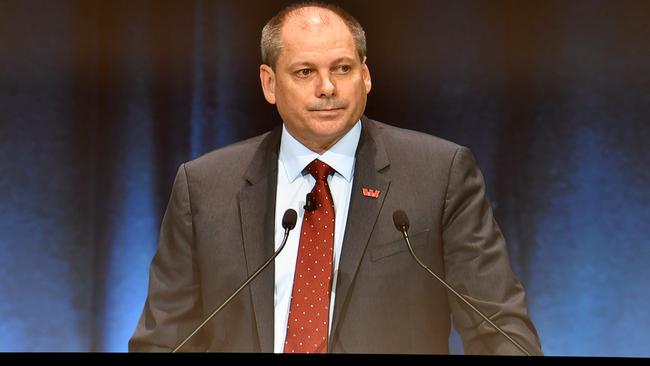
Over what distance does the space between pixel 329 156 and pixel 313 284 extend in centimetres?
33

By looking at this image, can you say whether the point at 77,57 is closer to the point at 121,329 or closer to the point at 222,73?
the point at 222,73

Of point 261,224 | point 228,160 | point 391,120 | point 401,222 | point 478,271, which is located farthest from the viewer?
point 391,120

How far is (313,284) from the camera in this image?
7.22 ft

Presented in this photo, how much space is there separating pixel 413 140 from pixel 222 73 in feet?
2.96

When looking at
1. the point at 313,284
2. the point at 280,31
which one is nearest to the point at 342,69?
the point at 280,31

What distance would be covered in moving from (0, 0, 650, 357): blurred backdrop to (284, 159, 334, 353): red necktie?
2.92ft

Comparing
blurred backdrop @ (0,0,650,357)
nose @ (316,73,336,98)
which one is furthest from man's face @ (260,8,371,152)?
blurred backdrop @ (0,0,650,357)

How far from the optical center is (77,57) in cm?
308

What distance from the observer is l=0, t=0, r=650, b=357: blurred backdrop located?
9.83 ft

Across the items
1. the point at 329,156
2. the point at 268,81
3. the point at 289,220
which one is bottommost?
the point at 289,220

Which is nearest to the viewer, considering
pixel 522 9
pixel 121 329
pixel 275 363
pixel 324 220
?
pixel 275 363

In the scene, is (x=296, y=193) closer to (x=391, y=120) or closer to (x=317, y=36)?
(x=317, y=36)

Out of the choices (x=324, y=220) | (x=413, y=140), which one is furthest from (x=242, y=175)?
(x=413, y=140)

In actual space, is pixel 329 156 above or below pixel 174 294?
above
